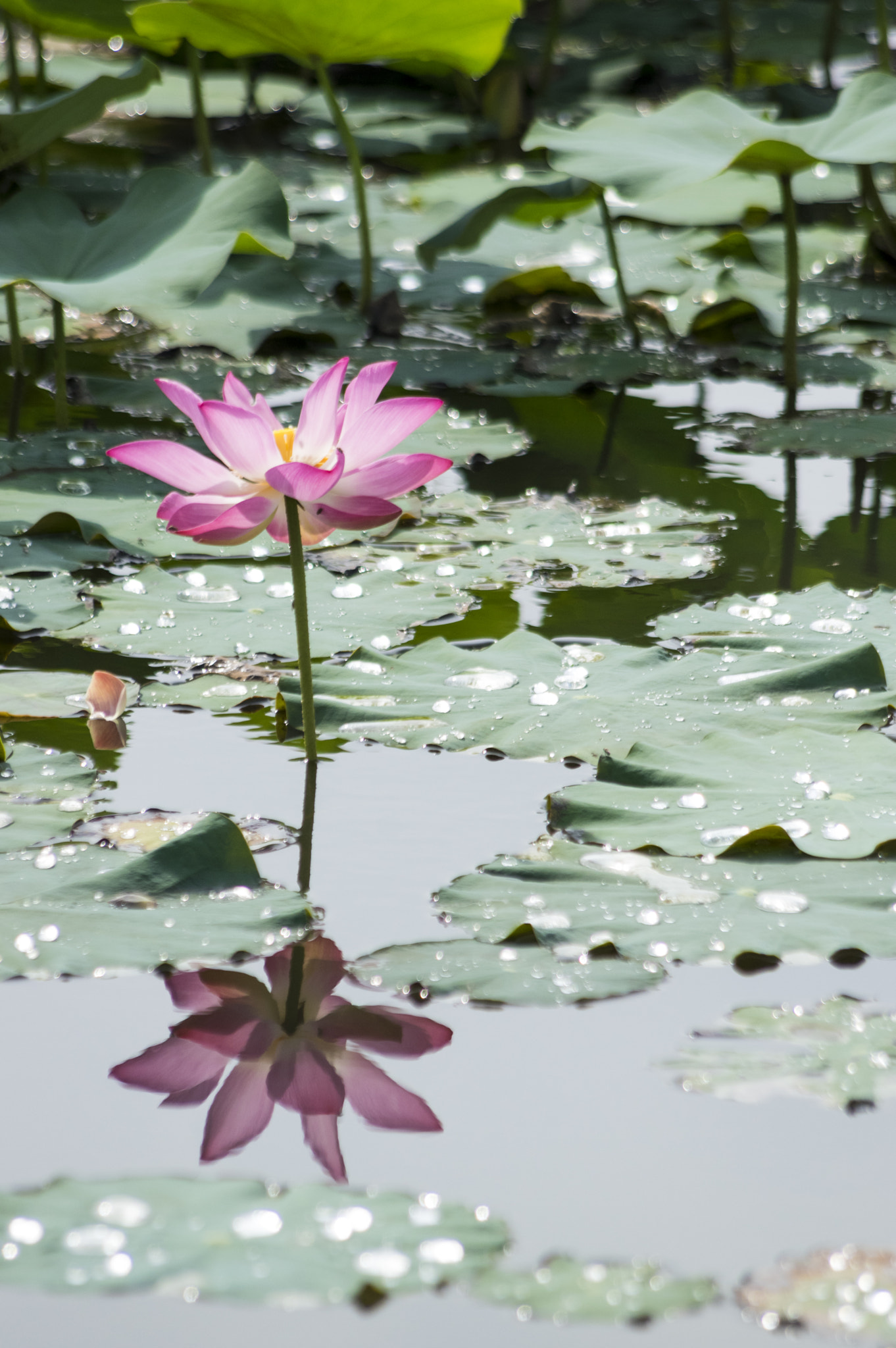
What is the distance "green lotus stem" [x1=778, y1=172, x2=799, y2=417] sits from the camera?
8.93 feet

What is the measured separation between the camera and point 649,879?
117 cm

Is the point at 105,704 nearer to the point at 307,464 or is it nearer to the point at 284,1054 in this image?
the point at 307,464

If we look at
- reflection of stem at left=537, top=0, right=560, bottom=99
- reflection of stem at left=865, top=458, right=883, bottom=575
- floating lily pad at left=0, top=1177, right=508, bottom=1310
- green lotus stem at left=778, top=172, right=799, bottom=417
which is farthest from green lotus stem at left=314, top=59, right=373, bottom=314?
floating lily pad at left=0, top=1177, right=508, bottom=1310

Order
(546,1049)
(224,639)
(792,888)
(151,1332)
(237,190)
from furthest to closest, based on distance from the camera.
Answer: (237,190) → (224,639) → (792,888) → (546,1049) → (151,1332)

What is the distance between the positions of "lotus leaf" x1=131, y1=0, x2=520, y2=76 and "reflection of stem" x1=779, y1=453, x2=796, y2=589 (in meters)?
1.23

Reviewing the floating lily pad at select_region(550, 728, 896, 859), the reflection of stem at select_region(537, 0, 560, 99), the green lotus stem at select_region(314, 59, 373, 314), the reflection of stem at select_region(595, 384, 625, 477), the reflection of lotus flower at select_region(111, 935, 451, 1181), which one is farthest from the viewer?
the reflection of stem at select_region(537, 0, 560, 99)

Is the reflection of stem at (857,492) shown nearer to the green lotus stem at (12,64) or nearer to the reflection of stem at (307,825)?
the reflection of stem at (307,825)

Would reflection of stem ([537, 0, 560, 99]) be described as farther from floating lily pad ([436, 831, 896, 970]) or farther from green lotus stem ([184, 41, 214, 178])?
floating lily pad ([436, 831, 896, 970])

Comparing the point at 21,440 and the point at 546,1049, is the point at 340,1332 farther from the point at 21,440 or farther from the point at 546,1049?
the point at 21,440

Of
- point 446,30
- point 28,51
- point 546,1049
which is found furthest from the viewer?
point 28,51

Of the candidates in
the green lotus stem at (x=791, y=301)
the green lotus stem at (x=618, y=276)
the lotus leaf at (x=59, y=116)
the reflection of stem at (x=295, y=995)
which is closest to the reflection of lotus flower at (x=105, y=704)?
the reflection of stem at (x=295, y=995)

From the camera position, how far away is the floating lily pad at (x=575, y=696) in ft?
4.66

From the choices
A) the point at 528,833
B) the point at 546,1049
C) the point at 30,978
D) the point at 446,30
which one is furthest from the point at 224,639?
the point at 446,30

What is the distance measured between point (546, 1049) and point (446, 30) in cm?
261
